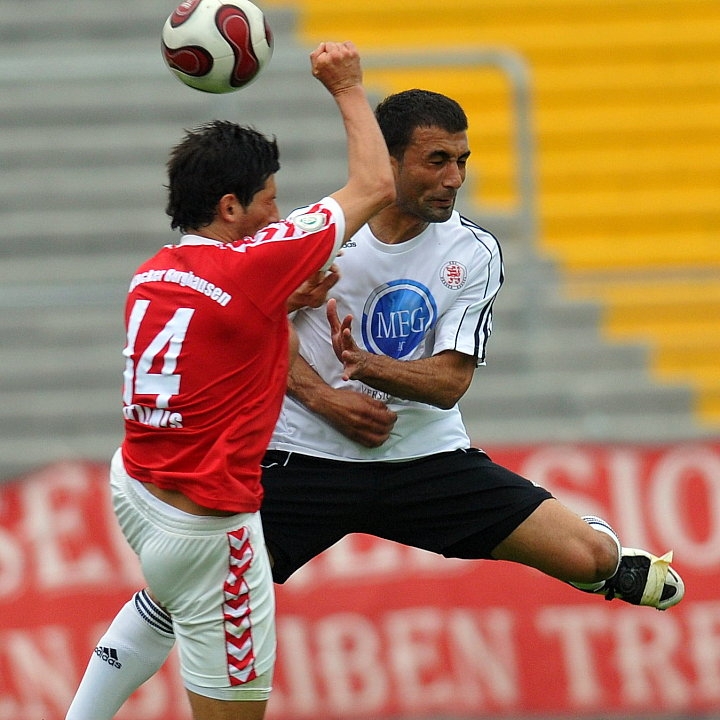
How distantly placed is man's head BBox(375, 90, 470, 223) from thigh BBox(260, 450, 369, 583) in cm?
92

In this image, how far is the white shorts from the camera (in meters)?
4.42

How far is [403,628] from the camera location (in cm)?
705

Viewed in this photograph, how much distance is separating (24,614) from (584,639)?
2.58 meters

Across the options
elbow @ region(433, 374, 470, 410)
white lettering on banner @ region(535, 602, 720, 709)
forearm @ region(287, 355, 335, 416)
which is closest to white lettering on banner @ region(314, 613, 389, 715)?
white lettering on banner @ region(535, 602, 720, 709)

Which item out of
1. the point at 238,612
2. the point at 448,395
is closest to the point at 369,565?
the point at 448,395

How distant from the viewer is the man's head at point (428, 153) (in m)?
5.06

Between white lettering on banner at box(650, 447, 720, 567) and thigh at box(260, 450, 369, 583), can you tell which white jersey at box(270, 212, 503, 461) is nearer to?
thigh at box(260, 450, 369, 583)

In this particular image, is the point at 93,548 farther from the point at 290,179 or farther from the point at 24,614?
the point at 290,179

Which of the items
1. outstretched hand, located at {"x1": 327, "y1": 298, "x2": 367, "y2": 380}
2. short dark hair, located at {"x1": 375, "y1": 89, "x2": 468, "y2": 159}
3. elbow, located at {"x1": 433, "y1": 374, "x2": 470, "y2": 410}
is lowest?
elbow, located at {"x1": 433, "y1": 374, "x2": 470, "y2": 410}

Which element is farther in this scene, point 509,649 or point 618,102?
point 618,102

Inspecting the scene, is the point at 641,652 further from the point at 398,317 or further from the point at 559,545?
the point at 398,317

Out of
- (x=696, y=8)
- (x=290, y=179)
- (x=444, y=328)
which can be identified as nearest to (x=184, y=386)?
(x=444, y=328)

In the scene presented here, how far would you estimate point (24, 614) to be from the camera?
7.00m

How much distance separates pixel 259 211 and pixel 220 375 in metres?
0.52
